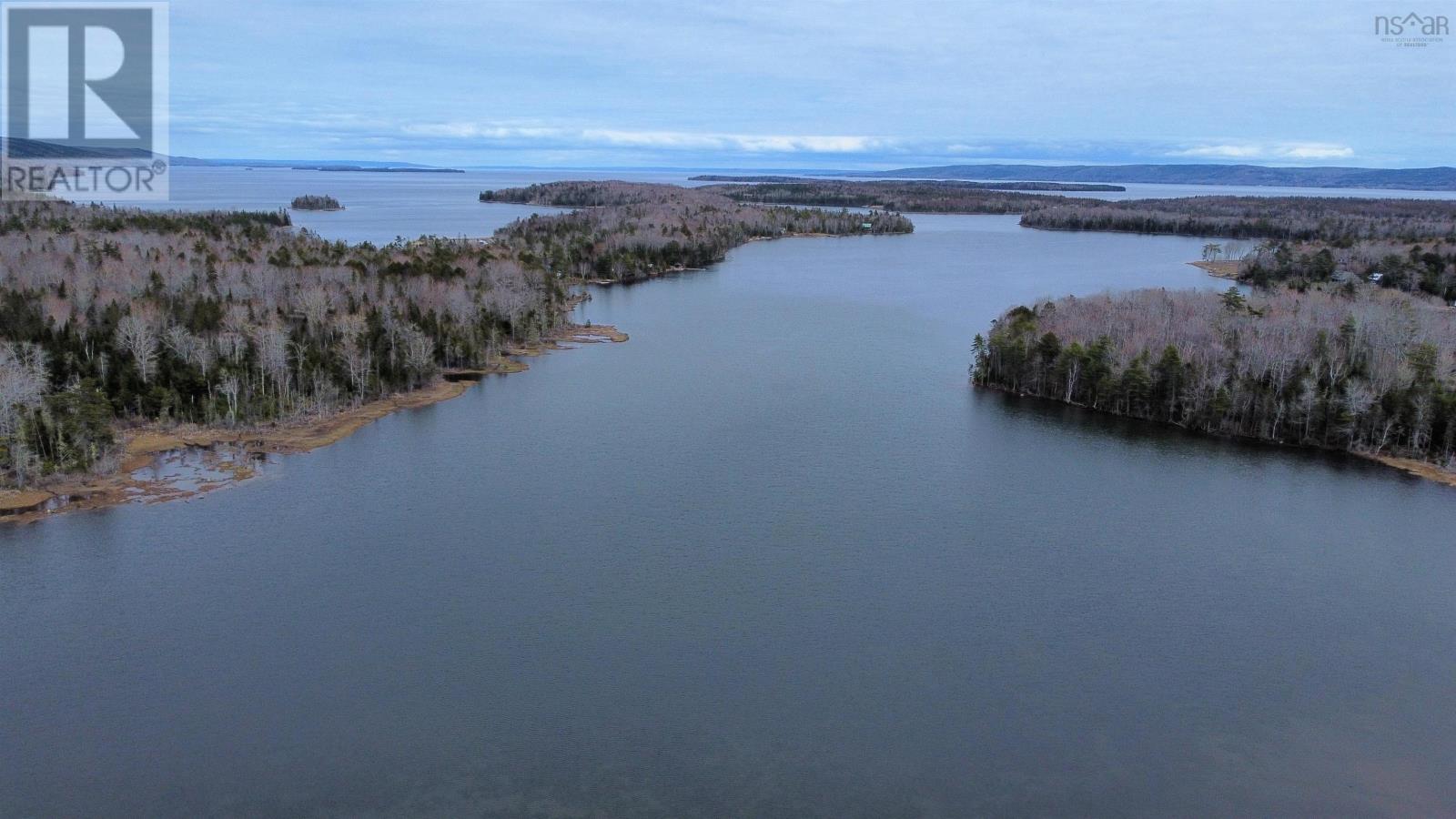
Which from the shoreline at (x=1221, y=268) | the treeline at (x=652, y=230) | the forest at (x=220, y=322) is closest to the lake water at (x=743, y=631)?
the forest at (x=220, y=322)

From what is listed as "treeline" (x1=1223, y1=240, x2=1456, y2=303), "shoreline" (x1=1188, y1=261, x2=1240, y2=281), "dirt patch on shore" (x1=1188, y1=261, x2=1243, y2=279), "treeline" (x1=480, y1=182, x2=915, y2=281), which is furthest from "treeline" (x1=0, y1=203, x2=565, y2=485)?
"dirt patch on shore" (x1=1188, y1=261, x2=1243, y2=279)

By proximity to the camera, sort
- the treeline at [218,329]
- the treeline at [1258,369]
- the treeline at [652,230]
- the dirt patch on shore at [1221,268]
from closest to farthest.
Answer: the treeline at [218,329] → the treeline at [1258,369] → the treeline at [652,230] → the dirt patch on shore at [1221,268]

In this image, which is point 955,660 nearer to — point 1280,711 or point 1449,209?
point 1280,711

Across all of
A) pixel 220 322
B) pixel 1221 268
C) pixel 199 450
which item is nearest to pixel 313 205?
pixel 220 322

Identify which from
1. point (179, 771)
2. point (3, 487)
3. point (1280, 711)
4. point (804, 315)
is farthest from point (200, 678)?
point (804, 315)

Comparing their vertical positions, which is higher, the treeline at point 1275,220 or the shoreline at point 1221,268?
the treeline at point 1275,220

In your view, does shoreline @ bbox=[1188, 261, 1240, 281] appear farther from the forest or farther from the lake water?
the forest

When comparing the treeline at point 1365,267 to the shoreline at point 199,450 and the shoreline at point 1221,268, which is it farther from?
the shoreline at point 199,450
